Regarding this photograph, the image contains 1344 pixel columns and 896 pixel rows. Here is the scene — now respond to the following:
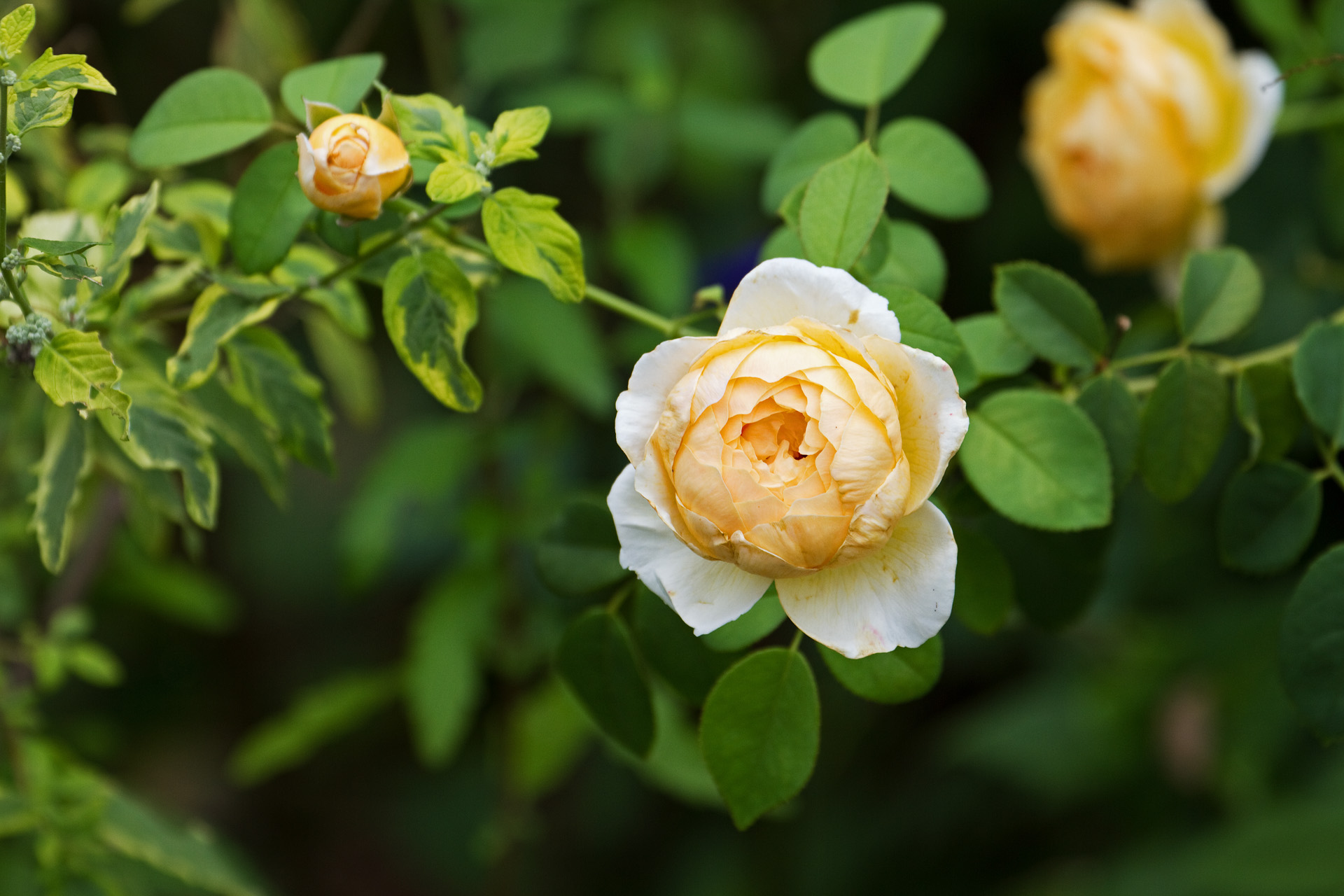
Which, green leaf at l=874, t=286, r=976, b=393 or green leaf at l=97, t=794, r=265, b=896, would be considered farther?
green leaf at l=97, t=794, r=265, b=896

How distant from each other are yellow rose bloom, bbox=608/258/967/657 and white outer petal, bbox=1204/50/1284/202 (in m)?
0.54

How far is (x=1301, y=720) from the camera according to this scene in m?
0.54

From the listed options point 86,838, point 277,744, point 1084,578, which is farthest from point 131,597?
point 1084,578

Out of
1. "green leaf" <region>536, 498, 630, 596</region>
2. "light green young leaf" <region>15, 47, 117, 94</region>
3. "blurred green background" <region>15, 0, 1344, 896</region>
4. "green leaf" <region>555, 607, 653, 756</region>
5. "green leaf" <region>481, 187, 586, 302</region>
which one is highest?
"light green young leaf" <region>15, 47, 117, 94</region>

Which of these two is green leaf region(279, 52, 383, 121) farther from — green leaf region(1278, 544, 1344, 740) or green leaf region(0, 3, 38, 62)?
green leaf region(1278, 544, 1344, 740)

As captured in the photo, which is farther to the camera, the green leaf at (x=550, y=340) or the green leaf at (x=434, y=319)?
the green leaf at (x=550, y=340)

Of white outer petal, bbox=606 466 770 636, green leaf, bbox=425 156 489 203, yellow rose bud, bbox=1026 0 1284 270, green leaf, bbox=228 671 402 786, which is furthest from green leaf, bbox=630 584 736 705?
green leaf, bbox=228 671 402 786

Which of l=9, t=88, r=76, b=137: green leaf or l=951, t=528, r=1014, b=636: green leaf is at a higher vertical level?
l=9, t=88, r=76, b=137: green leaf

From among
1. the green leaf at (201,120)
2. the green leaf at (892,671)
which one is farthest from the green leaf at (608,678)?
the green leaf at (201,120)

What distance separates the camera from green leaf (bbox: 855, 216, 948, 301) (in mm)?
562

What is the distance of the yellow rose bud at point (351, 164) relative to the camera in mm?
467

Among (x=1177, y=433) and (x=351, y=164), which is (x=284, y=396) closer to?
(x=351, y=164)

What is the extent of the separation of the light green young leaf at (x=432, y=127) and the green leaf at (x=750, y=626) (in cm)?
27

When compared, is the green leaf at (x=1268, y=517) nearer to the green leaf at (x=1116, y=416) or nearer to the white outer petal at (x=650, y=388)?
the green leaf at (x=1116, y=416)
